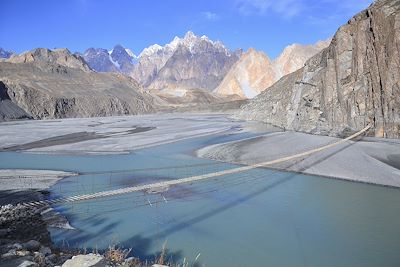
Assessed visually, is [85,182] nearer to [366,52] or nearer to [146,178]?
[146,178]

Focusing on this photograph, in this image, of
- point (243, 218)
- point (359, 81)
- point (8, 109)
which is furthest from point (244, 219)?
point (8, 109)

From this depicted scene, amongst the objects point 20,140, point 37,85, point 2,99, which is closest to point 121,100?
point 37,85

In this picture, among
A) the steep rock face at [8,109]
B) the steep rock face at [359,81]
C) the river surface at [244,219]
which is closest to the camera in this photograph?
A: the river surface at [244,219]

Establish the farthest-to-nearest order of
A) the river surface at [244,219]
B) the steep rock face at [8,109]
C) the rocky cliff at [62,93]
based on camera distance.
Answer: the rocky cliff at [62,93], the steep rock face at [8,109], the river surface at [244,219]

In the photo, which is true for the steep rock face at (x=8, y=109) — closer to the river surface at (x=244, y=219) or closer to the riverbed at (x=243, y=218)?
the riverbed at (x=243, y=218)

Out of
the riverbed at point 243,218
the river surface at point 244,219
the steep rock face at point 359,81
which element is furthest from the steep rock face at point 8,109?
the river surface at point 244,219

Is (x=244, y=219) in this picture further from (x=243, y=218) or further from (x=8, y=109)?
(x=8, y=109)

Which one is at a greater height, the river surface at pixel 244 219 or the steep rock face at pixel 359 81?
the steep rock face at pixel 359 81
